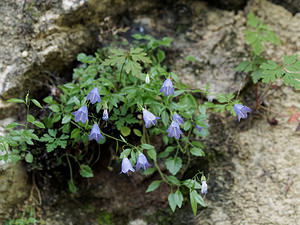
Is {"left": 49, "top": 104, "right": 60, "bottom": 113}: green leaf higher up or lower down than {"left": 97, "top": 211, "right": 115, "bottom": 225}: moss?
higher up

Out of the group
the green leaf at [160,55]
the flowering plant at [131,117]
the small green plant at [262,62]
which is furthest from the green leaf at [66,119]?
the small green plant at [262,62]

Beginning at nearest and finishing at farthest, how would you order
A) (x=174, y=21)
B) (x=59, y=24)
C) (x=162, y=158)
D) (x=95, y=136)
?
(x=95, y=136)
(x=162, y=158)
(x=59, y=24)
(x=174, y=21)

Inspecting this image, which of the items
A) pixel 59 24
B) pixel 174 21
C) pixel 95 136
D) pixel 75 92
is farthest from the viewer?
pixel 174 21

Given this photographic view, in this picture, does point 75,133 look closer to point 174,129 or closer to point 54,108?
point 54,108

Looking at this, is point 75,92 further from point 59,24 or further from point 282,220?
point 282,220

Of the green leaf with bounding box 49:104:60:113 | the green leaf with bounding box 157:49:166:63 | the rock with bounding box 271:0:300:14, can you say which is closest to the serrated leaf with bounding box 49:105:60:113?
the green leaf with bounding box 49:104:60:113

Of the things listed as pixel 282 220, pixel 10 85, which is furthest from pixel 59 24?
pixel 282 220

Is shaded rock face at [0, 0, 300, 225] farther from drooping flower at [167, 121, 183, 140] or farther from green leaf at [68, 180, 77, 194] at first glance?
drooping flower at [167, 121, 183, 140]
